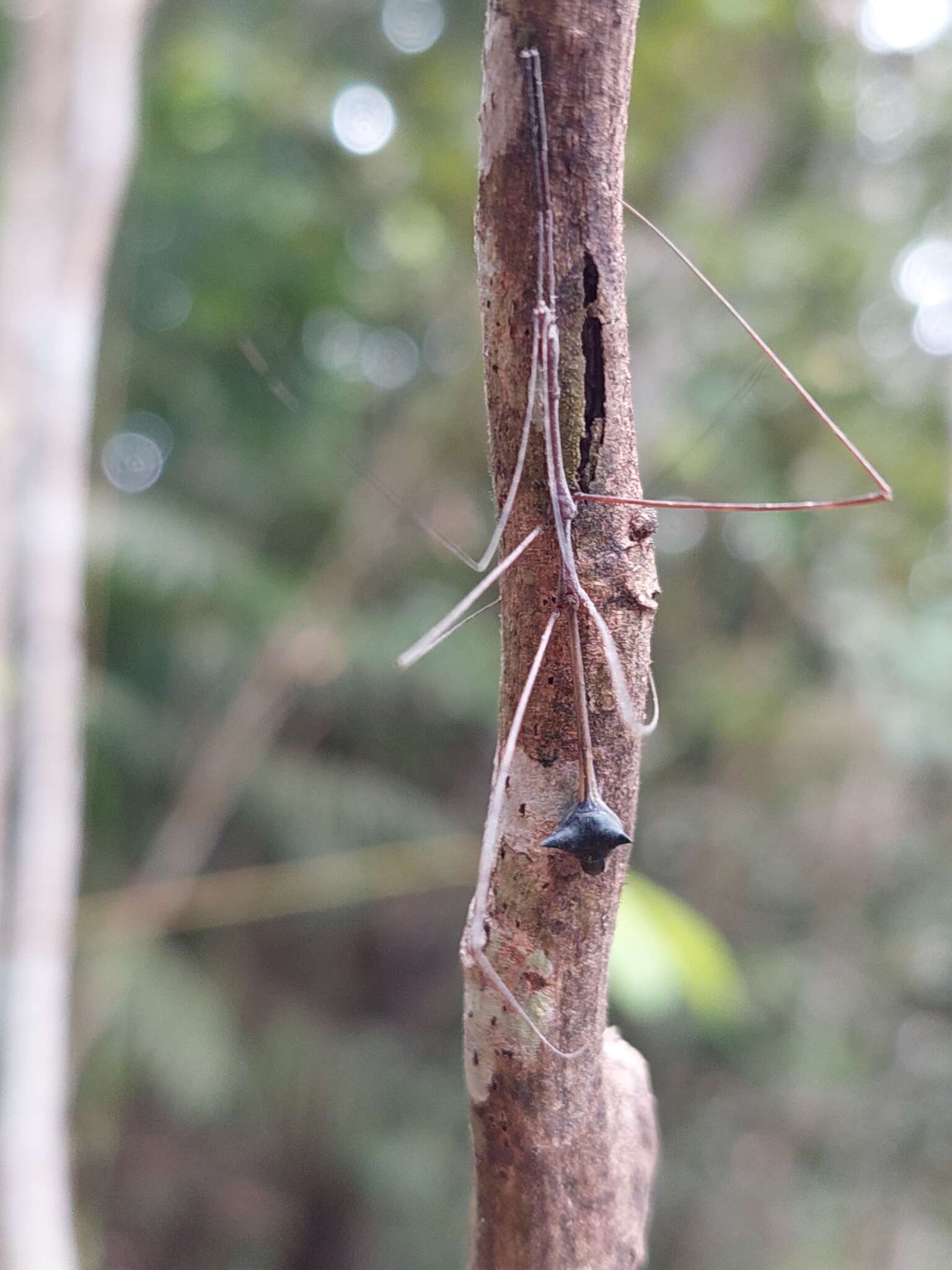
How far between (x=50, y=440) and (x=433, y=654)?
1.97 meters

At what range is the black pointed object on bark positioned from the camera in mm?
839

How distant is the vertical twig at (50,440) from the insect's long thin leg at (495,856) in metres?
2.01

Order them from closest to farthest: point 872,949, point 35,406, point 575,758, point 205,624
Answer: point 575,758
point 35,406
point 205,624
point 872,949

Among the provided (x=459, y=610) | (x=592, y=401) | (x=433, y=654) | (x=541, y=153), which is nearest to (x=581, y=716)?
(x=459, y=610)

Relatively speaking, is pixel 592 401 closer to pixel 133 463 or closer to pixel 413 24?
pixel 413 24

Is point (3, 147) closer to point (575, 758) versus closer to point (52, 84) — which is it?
point (52, 84)

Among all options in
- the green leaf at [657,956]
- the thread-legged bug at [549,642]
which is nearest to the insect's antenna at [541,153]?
the thread-legged bug at [549,642]

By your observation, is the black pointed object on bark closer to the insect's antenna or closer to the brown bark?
the brown bark

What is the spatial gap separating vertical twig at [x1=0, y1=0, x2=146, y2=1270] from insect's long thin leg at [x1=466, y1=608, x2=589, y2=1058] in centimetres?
201

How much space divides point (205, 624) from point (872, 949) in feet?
11.4

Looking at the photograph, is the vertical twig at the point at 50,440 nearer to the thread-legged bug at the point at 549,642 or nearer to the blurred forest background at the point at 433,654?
the blurred forest background at the point at 433,654

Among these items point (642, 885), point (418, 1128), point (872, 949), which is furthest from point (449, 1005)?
point (642, 885)

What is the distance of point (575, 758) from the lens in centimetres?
90

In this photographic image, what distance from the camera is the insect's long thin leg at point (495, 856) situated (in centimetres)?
87
